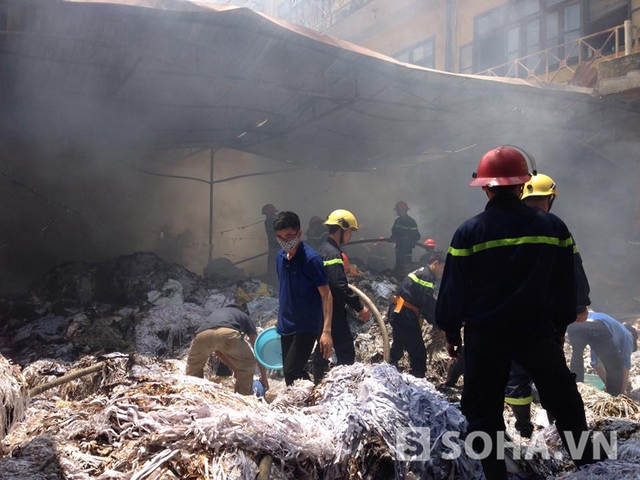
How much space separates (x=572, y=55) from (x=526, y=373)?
1233 cm

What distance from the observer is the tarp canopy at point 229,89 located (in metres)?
5.29

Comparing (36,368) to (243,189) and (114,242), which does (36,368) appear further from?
(243,189)

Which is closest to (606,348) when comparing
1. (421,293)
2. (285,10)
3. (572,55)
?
(421,293)

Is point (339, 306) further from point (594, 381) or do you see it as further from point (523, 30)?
point (523, 30)

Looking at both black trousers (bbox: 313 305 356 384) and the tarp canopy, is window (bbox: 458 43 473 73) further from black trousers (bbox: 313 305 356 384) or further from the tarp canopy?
black trousers (bbox: 313 305 356 384)

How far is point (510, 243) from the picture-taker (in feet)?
7.86

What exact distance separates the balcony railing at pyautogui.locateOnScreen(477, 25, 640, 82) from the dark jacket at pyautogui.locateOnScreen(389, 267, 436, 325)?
932 centimetres

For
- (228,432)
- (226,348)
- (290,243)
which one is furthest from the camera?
(226,348)

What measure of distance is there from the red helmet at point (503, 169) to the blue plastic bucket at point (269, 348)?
10.0 ft

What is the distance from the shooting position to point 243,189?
39.4 ft

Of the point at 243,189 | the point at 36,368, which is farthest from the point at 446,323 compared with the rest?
the point at 243,189

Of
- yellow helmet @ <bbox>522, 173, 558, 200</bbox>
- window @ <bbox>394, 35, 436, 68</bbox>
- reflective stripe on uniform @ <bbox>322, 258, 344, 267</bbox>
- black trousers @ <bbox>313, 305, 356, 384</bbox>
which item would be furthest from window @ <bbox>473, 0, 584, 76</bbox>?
black trousers @ <bbox>313, 305, 356, 384</bbox>

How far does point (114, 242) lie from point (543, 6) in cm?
1329

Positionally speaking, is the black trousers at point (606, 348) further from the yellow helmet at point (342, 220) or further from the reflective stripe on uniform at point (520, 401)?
the yellow helmet at point (342, 220)
